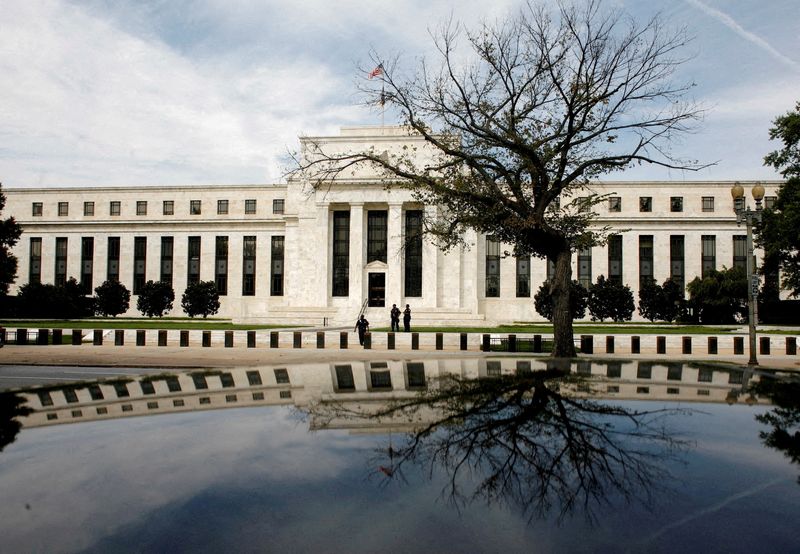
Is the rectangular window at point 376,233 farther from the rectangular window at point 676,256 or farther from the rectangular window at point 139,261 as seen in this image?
the rectangular window at point 676,256

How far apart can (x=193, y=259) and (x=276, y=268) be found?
34.7 ft

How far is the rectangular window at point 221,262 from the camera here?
70125 millimetres

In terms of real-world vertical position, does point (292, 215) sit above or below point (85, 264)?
above

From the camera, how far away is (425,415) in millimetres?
2492

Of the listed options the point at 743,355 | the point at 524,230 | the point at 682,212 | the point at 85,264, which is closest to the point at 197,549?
the point at 524,230

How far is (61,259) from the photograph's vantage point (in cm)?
7244

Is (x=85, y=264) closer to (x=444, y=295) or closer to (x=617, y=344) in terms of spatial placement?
(x=444, y=295)

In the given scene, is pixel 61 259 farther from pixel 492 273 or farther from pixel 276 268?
pixel 492 273

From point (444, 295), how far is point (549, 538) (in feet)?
184

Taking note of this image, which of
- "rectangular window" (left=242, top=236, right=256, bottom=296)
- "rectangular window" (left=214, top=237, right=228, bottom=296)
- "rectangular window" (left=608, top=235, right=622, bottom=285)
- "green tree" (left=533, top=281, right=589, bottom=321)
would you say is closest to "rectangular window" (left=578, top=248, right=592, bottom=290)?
"rectangular window" (left=608, top=235, right=622, bottom=285)

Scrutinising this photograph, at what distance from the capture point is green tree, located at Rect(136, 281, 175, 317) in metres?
61.8

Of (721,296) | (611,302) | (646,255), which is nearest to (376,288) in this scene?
(611,302)

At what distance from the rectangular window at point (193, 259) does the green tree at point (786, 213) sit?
192ft

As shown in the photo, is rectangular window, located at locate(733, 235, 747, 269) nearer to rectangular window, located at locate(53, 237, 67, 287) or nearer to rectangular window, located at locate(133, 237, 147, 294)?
A: rectangular window, located at locate(133, 237, 147, 294)
